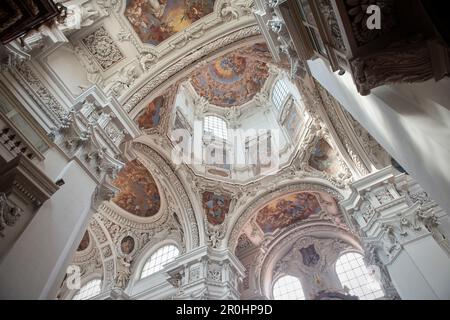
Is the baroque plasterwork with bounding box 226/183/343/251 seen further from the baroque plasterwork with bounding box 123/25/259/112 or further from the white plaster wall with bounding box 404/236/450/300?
the baroque plasterwork with bounding box 123/25/259/112

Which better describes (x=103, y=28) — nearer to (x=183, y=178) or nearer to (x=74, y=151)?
(x=74, y=151)

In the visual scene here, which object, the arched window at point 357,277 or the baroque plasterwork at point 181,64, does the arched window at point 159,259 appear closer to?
the arched window at point 357,277

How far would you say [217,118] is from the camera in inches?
631

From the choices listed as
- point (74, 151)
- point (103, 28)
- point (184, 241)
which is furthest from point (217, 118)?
point (74, 151)

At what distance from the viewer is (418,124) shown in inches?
117

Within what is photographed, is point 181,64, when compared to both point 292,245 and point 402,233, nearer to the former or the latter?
point 402,233

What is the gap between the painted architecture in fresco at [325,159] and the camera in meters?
10.8

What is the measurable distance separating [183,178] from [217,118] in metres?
5.03

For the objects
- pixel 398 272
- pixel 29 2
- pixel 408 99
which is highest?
pixel 29 2

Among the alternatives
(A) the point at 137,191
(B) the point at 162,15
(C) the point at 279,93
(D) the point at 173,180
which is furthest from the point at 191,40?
(C) the point at 279,93

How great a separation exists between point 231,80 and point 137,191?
23.7 feet

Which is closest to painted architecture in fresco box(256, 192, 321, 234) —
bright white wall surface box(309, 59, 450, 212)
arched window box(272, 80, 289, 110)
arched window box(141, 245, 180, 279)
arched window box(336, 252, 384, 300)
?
arched window box(336, 252, 384, 300)

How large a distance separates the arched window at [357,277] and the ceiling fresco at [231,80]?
8.76 metres

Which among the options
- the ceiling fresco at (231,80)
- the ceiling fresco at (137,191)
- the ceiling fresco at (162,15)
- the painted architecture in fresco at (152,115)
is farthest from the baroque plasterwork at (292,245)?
the ceiling fresco at (162,15)
